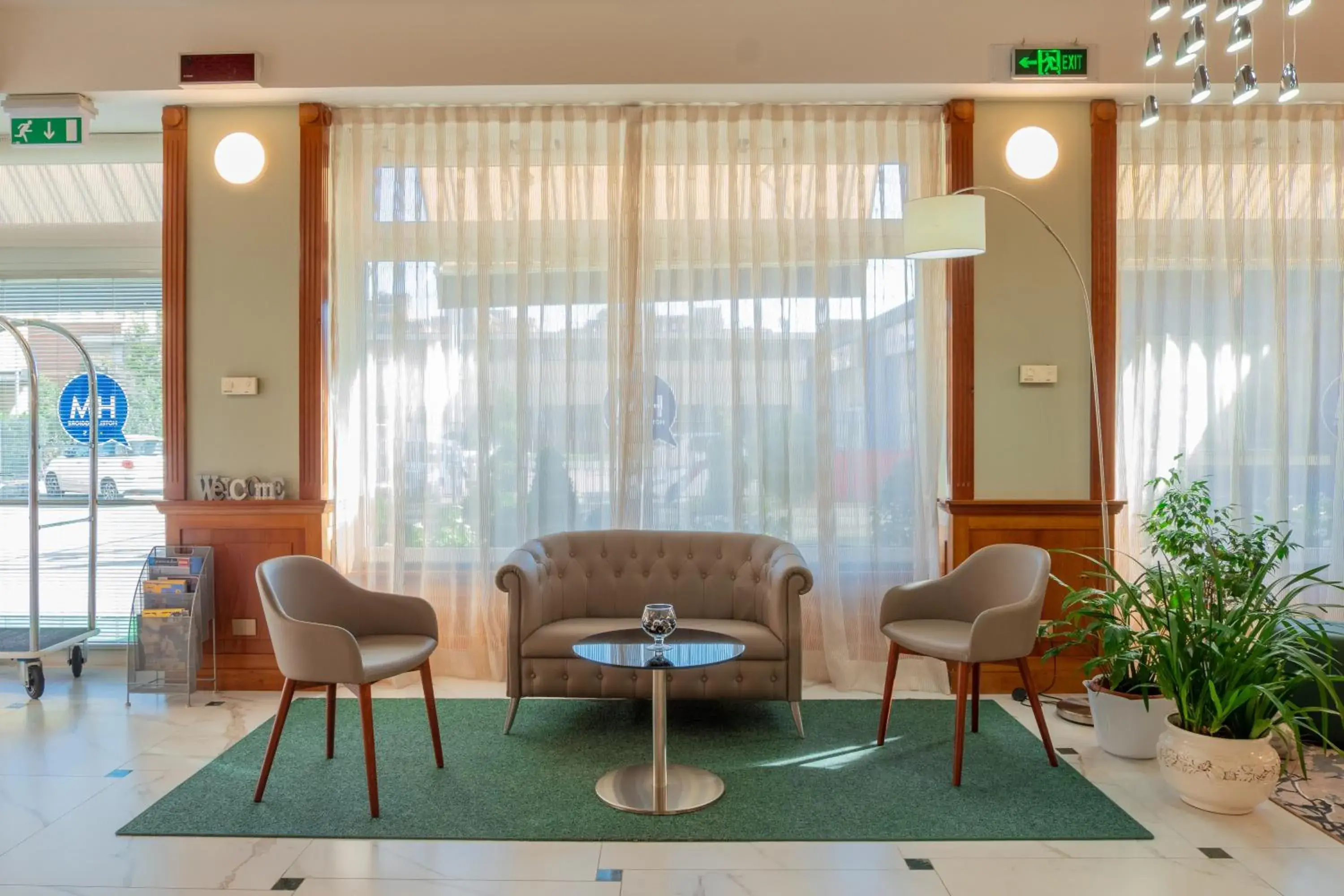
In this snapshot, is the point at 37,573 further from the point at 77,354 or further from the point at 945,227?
the point at 945,227

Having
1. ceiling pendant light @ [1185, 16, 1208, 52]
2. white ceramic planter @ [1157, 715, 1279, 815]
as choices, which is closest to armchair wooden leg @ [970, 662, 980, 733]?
white ceramic planter @ [1157, 715, 1279, 815]

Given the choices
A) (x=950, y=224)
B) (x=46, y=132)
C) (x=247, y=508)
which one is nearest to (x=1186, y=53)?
(x=950, y=224)

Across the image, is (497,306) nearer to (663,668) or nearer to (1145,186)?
(663,668)

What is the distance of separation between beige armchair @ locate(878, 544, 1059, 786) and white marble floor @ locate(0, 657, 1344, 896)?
58cm

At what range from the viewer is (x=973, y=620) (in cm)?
431

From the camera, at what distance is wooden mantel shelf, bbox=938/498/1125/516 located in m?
4.86

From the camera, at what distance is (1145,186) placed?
492 cm

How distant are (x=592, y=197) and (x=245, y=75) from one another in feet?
5.94

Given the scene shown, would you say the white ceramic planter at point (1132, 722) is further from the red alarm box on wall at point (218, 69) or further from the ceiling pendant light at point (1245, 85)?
the red alarm box on wall at point (218, 69)

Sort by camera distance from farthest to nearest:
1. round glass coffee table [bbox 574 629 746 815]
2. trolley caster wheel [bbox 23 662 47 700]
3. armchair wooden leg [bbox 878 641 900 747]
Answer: trolley caster wheel [bbox 23 662 47 700] < armchair wooden leg [bbox 878 641 900 747] < round glass coffee table [bbox 574 629 746 815]

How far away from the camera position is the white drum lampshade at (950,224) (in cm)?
405

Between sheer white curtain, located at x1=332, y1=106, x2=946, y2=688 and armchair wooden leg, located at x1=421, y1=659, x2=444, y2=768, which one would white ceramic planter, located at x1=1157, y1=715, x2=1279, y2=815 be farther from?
armchair wooden leg, located at x1=421, y1=659, x2=444, y2=768

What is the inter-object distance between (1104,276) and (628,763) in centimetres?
344

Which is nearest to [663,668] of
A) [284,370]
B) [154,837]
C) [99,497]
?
[154,837]
